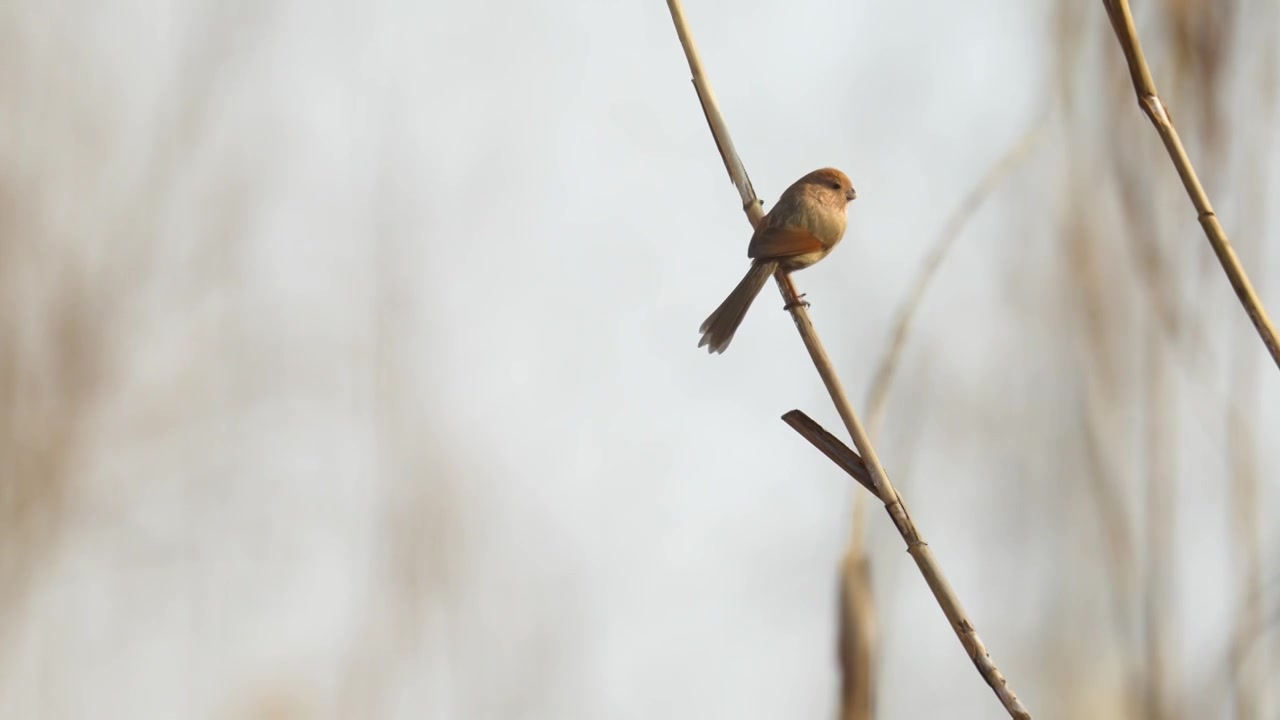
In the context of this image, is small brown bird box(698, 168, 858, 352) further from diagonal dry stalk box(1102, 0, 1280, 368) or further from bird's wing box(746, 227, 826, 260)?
diagonal dry stalk box(1102, 0, 1280, 368)

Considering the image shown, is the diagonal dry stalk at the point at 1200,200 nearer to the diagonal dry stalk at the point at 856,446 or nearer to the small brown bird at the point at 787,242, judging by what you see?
the diagonal dry stalk at the point at 856,446

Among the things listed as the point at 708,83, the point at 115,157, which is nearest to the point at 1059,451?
the point at 708,83

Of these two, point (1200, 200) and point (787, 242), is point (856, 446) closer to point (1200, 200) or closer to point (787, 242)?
point (1200, 200)

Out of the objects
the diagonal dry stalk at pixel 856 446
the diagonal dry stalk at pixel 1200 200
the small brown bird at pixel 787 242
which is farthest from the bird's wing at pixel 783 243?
the diagonal dry stalk at pixel 1200 200

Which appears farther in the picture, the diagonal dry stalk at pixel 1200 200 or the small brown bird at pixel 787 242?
the small brown bird at pixel 787 242

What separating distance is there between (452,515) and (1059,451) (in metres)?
0.67

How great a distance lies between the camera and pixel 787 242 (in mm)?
1141

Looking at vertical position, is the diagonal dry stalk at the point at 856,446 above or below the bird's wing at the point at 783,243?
below

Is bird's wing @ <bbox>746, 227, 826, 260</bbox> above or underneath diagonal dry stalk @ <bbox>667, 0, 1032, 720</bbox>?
above

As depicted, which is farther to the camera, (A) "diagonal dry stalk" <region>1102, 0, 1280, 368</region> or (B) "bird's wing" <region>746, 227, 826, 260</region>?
(B) "bird's wing" <region>746, 227, 826, 260</region>

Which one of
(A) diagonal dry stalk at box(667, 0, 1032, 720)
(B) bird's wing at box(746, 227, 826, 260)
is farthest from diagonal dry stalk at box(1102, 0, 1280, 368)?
(B) bird's wing at box(746, 227, 826, 260)

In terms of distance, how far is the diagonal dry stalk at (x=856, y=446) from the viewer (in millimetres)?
666

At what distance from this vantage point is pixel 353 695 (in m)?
1.14

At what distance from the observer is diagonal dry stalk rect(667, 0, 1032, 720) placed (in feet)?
2.19
